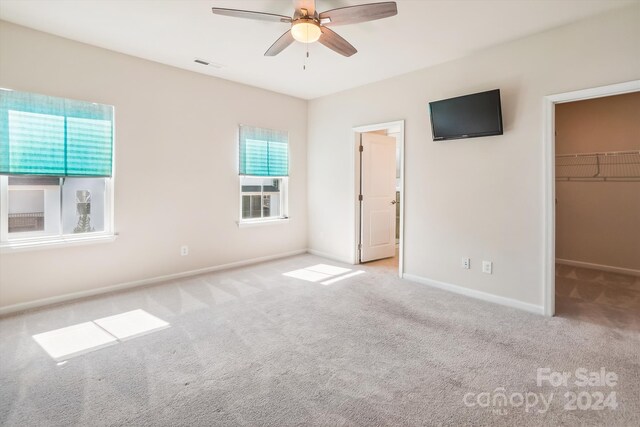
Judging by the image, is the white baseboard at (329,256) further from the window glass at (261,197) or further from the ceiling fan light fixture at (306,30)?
the ceiling fan light fixture at (306,30)

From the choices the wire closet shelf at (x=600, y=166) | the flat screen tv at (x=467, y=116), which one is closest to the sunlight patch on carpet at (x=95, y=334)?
the flat screen tv at (x=467, y=116)

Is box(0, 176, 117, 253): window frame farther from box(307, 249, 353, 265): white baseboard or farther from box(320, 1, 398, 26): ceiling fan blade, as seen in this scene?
box(307, 249, 353, 265): white baseboard

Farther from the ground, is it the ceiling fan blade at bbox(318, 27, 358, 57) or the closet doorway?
the ceiling fan blade at bbox(318, 27, 358, 57)

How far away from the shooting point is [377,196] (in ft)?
17.7

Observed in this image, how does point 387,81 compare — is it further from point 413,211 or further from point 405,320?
point 405,320

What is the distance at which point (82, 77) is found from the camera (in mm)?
3438

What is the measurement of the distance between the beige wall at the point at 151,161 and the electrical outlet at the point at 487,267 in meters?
3.22

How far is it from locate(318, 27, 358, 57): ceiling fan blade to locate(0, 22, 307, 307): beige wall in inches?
94.0

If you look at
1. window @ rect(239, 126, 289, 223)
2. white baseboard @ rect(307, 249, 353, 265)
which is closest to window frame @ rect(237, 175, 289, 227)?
window @ rect(239, 126, 289, 223)

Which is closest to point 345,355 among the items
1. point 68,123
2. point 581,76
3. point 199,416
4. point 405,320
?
point 405,320

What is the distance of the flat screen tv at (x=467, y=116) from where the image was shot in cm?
332

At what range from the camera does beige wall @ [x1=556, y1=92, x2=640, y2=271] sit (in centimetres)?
440

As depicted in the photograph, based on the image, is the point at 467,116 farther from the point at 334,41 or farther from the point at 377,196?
the point at 377,196

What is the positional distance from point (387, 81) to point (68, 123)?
394 cm
